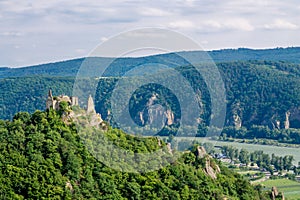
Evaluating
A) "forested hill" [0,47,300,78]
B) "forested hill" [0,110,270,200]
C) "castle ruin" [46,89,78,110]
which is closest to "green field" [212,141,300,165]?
"forested hill" [0,110,270,200]

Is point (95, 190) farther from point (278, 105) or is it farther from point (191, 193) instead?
point (278, 105)

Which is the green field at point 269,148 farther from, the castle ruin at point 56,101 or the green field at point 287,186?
the castle ruin at point 56,101

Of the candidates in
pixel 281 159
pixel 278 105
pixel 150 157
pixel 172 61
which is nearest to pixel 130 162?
Answer: pixel 150 157

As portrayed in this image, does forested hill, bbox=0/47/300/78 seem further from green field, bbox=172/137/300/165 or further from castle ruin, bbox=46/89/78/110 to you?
castle ruin, bbox=46/89/78/110

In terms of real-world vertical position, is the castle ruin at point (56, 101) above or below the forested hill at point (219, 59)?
below

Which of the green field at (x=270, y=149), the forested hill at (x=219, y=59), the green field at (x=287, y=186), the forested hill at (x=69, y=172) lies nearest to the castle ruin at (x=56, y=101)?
the forested hill at (x=69, y=172)

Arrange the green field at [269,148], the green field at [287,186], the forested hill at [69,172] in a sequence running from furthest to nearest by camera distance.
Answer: the green field at [269,148] → the green field at [287,186] → the forested hill at [69,172]

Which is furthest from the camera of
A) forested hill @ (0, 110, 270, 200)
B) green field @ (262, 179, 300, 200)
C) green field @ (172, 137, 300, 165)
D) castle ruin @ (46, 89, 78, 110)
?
green field @ (172, 137, 300, 165)
